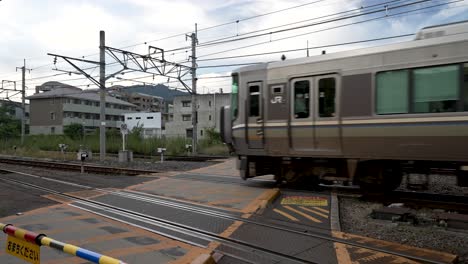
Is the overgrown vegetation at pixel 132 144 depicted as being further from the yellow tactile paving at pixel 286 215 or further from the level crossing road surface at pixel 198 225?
the yellow tactile paving at pixel 286 215

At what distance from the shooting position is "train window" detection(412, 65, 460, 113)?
805cm

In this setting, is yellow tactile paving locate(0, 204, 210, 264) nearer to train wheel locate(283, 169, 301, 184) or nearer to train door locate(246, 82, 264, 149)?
train door locate(246, 82, 264, 149)

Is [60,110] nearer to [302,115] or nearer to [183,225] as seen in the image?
[302,115]

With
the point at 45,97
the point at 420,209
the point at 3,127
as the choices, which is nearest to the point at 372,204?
the point at 420,209

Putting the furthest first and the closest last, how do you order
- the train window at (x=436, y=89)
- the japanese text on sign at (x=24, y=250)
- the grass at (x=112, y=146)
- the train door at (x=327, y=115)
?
1. the grass at (x=112, y=146)
2. the train door at (x=327, y=115)
3. the train window at (x=436, y=89)
4. the japanese text on sign at (x=24, y=250)

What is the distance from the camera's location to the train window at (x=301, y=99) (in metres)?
10.2

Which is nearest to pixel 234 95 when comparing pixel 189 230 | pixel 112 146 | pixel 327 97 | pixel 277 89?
pixel 277 89

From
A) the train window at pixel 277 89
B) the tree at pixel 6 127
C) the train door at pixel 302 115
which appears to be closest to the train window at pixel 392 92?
the train door at pixel 302 115

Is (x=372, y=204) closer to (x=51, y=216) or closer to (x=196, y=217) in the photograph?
(x=196, y=217)

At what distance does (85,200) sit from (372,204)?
6808mm

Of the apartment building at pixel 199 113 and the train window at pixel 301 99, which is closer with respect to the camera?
the train window at pixel 301 99

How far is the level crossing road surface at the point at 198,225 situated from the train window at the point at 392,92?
7.95ft

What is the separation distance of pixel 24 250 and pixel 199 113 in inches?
2680

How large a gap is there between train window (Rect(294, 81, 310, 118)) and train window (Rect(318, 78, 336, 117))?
372mm
